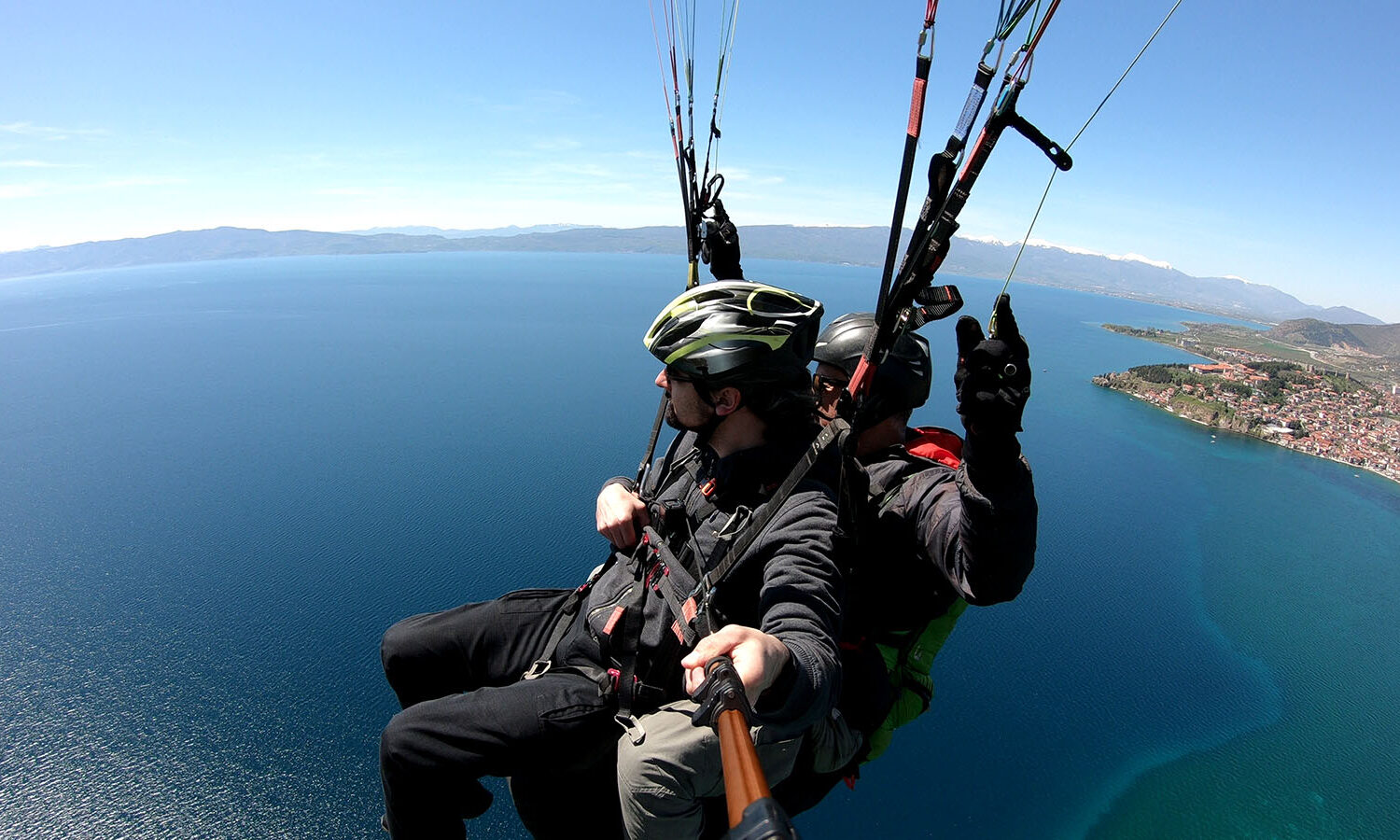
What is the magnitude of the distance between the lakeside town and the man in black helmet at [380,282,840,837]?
189 feet

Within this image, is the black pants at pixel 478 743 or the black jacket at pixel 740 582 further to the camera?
the black pants at pixel 478 743

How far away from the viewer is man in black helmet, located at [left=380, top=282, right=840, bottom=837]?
1.74 meters

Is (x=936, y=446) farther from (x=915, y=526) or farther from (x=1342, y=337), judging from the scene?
(x=1342, y=337)

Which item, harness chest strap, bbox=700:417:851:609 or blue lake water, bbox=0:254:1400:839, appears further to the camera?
blue lake water, bbox=0:254:1400:839

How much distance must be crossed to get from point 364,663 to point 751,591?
22.4 m

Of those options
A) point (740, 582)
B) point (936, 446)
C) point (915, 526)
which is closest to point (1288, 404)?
point (936, 446)

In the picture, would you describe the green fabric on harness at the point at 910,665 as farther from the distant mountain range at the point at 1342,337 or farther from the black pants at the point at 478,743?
the distant mountain range at the point at 1342,337

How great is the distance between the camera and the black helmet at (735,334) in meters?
2.13

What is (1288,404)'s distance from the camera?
49.4 metres

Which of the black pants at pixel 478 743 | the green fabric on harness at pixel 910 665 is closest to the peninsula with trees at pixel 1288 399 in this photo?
the green fabric on harness at pixel 910 665

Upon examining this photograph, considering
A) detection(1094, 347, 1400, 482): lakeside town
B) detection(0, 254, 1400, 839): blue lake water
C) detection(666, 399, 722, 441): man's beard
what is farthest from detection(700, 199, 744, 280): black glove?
detection(1094, 347, 1400, 482): lakeside town

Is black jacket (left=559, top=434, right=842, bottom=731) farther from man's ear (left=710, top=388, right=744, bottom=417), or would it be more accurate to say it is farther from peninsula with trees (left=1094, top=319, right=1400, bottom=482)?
peninsula with trees (left=1094, top=319, right=1400, bottom=482)

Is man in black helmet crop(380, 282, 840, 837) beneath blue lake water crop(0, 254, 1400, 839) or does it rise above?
above

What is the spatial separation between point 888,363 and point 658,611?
1.37m
